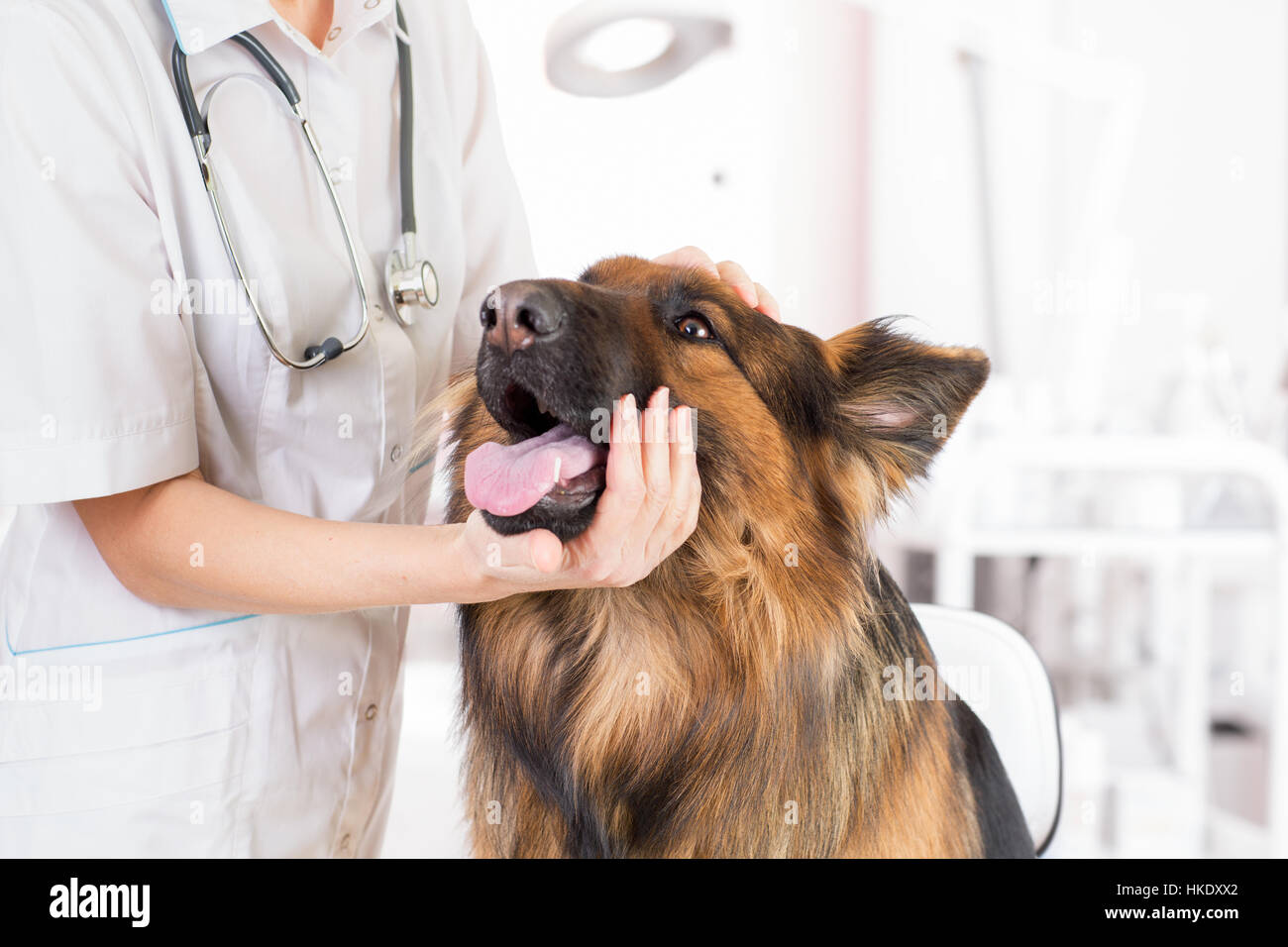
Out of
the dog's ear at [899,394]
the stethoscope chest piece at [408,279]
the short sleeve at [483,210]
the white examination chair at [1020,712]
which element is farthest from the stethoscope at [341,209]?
the white examination chair at [1020,712]

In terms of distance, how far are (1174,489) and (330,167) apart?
197 centimetres

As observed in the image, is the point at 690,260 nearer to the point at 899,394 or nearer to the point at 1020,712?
the point at 899,394

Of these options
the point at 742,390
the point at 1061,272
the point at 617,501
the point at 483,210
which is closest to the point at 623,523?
the point at 617,501

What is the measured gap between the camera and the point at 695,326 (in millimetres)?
1109

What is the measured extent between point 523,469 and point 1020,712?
2.85 feet

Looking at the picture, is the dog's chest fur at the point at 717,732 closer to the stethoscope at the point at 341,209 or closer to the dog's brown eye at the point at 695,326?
the dog's brown eye at the point at 695,326

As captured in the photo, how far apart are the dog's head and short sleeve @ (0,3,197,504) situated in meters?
0.34

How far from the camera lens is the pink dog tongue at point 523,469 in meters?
0.84

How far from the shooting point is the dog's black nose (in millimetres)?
860

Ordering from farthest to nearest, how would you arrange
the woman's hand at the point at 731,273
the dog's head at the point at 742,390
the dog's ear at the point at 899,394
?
the woman's hand at the point at 731,273 < the dog's ear at the point at 899,394 < the dog's head at the point at 742,390

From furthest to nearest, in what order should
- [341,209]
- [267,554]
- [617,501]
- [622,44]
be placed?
Result: [622,44], [341,209], [267,554], [617,501]

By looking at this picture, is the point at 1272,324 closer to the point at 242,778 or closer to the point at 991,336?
the point at 991,336

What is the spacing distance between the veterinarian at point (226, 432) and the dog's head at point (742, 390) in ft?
0.25
